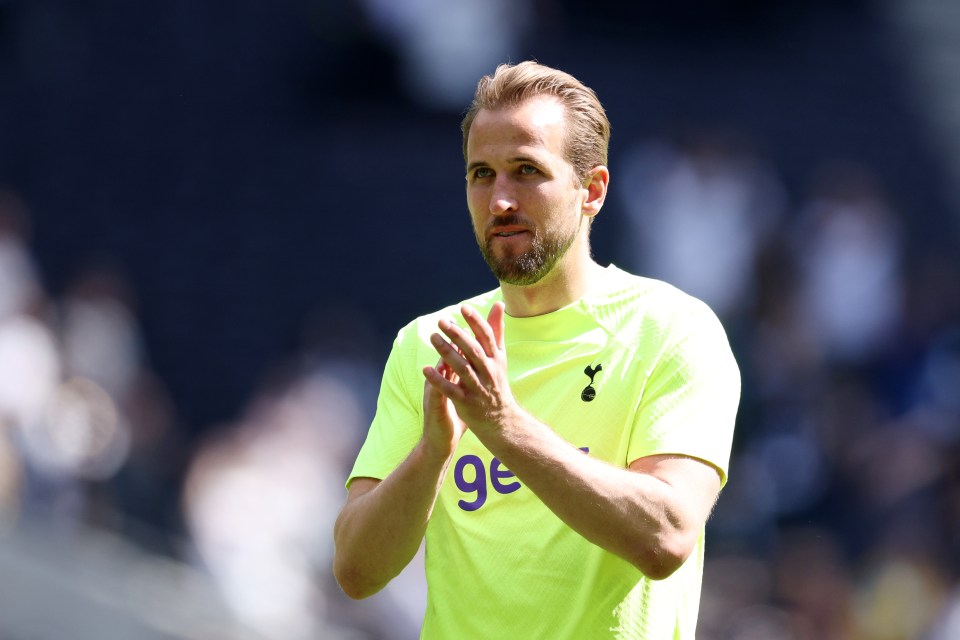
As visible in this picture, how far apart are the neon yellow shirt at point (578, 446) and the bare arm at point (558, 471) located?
21 centimetres

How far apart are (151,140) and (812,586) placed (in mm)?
8118

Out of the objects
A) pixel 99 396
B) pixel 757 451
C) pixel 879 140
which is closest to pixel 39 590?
pixel 99 396

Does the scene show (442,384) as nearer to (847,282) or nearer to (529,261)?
(529,261)

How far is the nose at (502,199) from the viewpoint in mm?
3584

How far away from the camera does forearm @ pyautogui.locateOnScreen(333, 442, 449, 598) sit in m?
3.46

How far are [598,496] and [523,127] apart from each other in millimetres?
929

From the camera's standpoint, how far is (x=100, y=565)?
10.2 meters

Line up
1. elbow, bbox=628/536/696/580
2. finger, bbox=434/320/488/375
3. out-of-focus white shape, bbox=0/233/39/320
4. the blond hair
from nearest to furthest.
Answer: finger, bbox=434/320/488/375 < elbow, bbox=628/536/696/580 < the blond hair < out-of-focus white shape, bbox=0/233/39/320

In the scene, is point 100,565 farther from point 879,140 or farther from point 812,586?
point 879,140

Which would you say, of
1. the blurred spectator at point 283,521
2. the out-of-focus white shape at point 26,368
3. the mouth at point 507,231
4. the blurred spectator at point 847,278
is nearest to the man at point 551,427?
the mouth at point 507,231

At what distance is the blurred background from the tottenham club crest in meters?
6.01

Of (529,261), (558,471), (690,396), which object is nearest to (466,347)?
(558,471)

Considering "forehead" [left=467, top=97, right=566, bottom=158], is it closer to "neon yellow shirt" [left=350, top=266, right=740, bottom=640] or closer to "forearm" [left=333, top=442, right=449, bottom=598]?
"neon yellow shirt" [left=350, top=266, right=740, bottom=640]

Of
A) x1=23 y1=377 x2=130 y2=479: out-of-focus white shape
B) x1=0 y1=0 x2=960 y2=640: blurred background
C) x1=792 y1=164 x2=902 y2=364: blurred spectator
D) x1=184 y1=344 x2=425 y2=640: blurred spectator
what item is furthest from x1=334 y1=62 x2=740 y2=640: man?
x1=792 y1=164 x2=902 y2=364: blurred spectator
